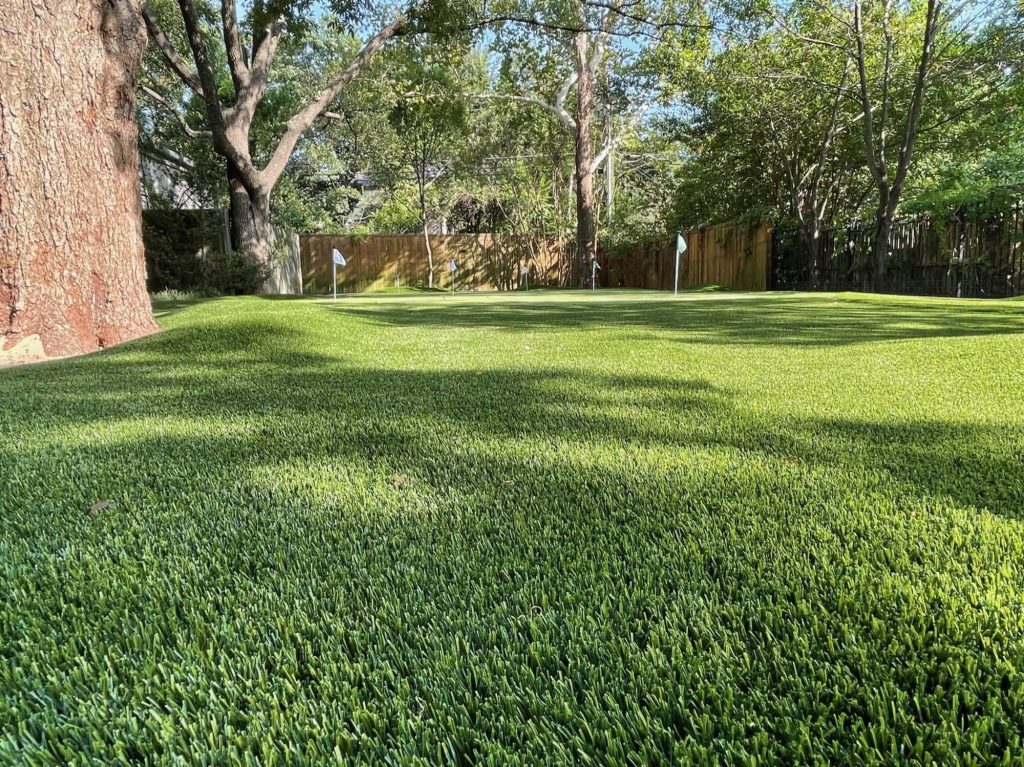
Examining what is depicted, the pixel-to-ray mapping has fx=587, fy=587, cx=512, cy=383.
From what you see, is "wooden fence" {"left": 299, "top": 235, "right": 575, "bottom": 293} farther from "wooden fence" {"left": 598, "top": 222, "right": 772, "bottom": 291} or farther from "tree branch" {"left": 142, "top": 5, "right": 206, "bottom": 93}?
"tree branch" {"left": 142, "top": 5, "right": 206, "bottom": 93}

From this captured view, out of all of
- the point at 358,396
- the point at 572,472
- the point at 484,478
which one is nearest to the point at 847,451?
the point at 572,472

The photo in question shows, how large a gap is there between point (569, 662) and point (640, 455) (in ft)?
2.95

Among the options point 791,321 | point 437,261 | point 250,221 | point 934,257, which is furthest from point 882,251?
point 437,261

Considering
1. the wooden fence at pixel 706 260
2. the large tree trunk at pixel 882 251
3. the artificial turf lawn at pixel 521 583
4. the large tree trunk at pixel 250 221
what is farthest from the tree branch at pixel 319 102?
the artificial turf lawn at pixel 521 583

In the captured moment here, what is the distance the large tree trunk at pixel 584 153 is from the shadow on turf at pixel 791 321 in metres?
10.9

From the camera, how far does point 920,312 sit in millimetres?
5820

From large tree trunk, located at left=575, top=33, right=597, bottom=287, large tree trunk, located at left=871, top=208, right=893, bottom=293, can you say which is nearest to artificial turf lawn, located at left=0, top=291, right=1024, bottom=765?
large tree trunk, located at left=871, top=208, right=893, bottom=293

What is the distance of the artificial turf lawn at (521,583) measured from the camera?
64 centimetres

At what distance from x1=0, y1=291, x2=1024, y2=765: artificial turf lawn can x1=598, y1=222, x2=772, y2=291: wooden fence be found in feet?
40.8

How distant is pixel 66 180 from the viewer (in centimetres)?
378

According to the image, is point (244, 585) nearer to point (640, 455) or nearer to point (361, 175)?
point (640, 455)

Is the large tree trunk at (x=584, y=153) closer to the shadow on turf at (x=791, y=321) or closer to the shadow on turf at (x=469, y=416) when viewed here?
the shadow on turf at (x=791, y=321)

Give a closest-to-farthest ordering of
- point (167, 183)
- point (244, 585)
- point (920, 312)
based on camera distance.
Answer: point (244, 585) < point (920, 312) < point (167, 183)

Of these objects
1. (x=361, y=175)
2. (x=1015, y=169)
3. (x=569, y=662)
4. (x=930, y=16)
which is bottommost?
(x=569, y=662)
